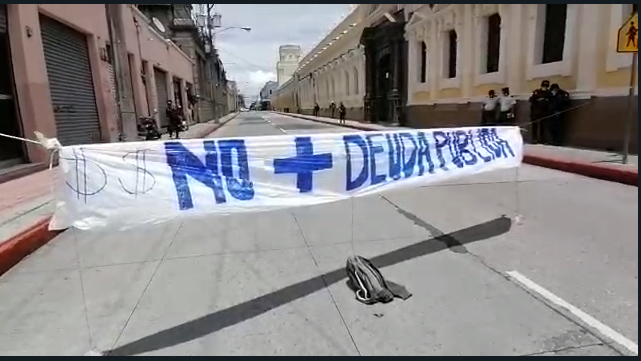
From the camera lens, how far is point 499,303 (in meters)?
3.39

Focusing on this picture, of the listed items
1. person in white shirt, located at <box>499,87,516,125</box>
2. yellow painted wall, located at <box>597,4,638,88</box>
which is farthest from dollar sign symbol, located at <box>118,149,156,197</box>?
person in white shirt, located at <box>499,87,516,125</box>

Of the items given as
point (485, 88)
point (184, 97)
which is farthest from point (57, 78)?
point (184, 97)

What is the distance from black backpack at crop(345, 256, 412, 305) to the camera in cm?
354

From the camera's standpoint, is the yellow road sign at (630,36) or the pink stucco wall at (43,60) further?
the pink stucco wall at (43,60)

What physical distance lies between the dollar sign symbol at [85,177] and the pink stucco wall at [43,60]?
27.1 feet

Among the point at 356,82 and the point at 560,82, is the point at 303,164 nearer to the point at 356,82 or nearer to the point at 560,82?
the point at 560,82

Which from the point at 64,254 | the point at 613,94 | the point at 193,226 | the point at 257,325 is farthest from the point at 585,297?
the point at 613,94

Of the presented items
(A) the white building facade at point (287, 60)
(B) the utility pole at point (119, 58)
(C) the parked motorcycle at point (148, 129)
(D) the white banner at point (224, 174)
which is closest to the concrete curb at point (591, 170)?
(D) the white banner at point (224, 174)

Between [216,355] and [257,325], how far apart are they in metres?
0.44

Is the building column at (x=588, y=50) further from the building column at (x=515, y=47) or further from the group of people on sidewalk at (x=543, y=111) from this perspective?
the building column at (x=515, y=47)

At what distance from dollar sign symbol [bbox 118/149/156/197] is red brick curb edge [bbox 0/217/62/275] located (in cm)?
232

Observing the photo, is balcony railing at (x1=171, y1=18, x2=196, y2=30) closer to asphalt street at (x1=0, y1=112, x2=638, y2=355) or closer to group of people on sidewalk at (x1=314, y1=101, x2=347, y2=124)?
group of people on sidewalk at (x1=314, y1=101, x2=347, y2=124)

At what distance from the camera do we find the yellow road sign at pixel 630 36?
8000mm

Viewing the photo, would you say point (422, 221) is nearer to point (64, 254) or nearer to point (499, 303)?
point (499, 303)
